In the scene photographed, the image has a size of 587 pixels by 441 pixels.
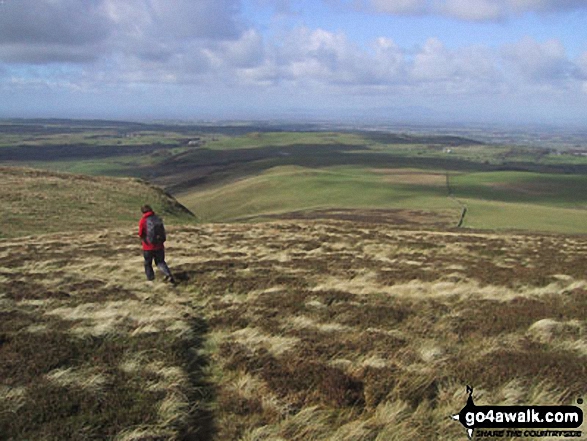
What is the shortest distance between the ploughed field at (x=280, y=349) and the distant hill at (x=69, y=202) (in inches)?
989

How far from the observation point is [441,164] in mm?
191500

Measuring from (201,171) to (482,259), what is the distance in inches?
6511

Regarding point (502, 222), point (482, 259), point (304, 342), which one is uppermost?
point (304, 342)

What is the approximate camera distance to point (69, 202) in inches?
2028

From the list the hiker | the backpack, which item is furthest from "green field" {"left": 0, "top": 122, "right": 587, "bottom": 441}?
the backpack

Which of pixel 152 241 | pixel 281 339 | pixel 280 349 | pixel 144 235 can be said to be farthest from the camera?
pixel 144 235

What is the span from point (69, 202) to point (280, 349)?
4868 cm

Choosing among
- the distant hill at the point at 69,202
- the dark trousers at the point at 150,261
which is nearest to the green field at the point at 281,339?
the dark trousers at the point at 150,261

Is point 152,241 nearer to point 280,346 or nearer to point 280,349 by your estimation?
point 280,346

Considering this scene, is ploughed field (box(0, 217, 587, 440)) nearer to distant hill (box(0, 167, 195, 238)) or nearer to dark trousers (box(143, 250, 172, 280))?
dark trousers (box(143, 250, 172, 280))

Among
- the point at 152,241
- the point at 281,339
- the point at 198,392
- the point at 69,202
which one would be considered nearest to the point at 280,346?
the point at 281,339

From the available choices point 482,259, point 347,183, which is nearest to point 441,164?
point 347,183

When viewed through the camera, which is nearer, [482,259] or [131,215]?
[482,259]

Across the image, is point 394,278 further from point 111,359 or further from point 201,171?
point 201,171
